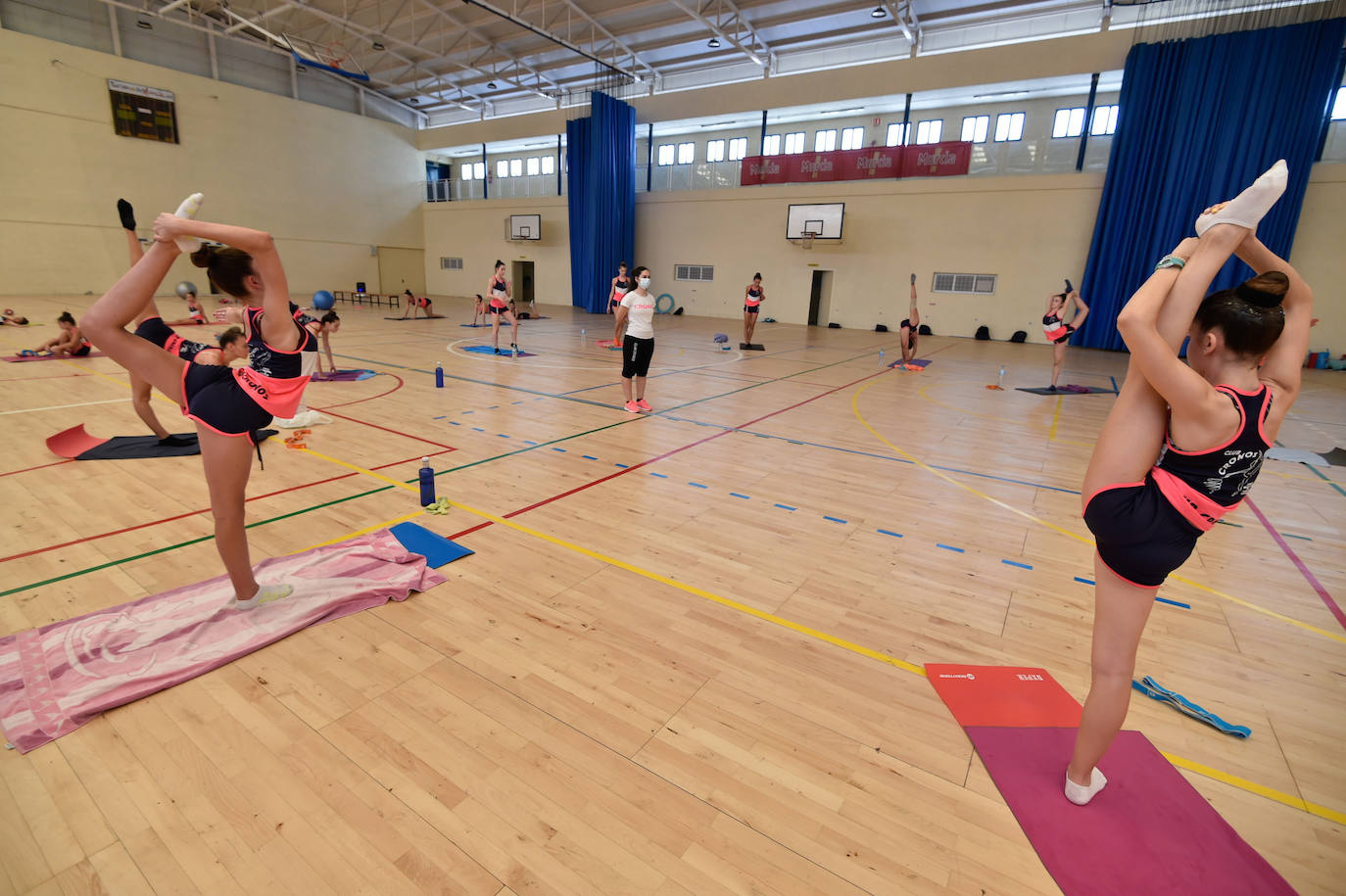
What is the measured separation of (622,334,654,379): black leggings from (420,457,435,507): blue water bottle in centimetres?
359

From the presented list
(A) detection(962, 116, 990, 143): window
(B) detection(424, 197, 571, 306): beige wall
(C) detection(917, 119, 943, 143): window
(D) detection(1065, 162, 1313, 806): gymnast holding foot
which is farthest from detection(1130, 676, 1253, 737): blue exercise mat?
(B) detection(424, 197, 571, 306): beige wall

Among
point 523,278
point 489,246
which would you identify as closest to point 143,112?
point 489,246

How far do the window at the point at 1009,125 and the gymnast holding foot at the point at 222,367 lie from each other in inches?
982

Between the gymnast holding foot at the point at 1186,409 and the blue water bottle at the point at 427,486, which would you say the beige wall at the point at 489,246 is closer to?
the blue water bottle at the point at 427,486

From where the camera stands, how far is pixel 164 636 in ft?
9.78

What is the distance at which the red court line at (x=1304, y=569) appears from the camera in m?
3.88

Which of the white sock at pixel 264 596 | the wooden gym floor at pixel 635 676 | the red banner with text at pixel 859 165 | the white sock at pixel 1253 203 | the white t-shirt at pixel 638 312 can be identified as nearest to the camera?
the white sock at pixel 1253 203

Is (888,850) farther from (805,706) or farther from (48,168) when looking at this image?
(48,168)

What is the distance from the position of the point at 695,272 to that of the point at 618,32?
939 cm

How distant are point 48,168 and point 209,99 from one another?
20.3ft

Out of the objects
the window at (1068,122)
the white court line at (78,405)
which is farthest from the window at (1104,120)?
the white court line at (78,405)

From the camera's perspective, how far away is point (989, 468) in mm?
6578

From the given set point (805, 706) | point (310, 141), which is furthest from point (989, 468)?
point (310, 141)

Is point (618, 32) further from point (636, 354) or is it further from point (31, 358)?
point (31, 358)
